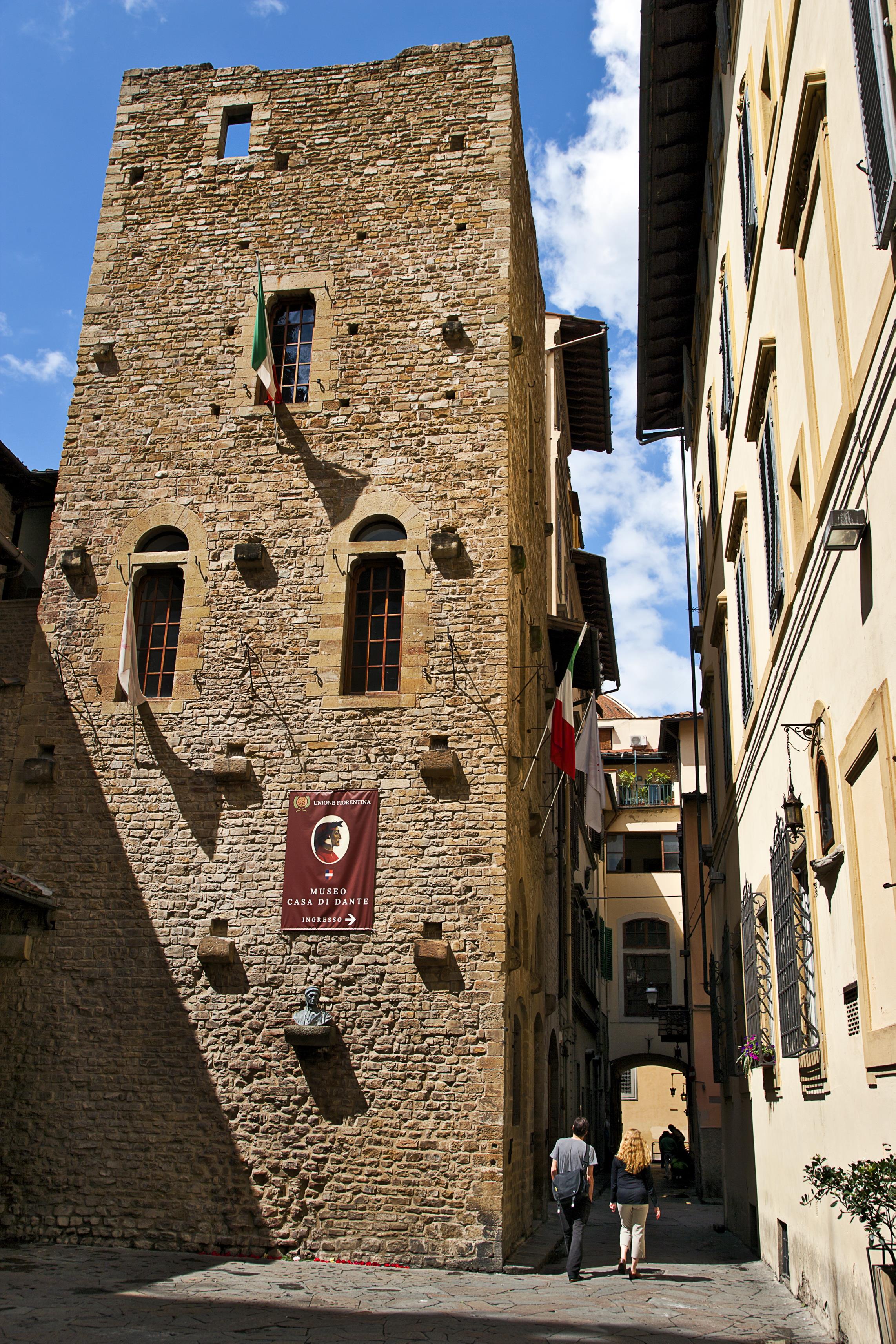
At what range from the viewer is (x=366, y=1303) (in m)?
8.82

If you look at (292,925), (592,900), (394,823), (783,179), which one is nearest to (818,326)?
(783,179)

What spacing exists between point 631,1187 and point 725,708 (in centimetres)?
631

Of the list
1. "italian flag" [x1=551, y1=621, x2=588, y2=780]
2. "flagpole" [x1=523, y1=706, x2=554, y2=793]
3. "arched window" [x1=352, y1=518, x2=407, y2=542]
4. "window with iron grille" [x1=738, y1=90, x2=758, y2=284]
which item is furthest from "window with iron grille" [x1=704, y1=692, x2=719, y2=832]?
"window with iron grille" [x1=738, y1=90, x2=758, y2=284]

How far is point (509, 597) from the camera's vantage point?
12.9 meters

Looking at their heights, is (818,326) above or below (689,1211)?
above

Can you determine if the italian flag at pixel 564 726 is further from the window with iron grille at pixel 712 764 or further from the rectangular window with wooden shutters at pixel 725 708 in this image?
the window with iron grille at pixel 712 764

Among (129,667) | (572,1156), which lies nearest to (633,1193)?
(572,1156)

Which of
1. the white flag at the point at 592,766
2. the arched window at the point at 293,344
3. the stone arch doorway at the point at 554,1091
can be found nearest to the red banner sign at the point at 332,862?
the white flag at the point at 592,766

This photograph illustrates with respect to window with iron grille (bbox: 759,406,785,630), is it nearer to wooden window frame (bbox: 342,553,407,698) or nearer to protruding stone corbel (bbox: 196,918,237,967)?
wooden window frame (bbox: 342,553,407,698)

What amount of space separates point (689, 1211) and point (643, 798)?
16.9 metres

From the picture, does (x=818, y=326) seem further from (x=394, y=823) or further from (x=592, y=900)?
(x=592, y=900)

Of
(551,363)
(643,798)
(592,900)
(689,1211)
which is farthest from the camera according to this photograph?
(643,798)

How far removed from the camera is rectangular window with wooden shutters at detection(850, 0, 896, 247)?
188 inches

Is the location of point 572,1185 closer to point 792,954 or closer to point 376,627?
point 792,954
